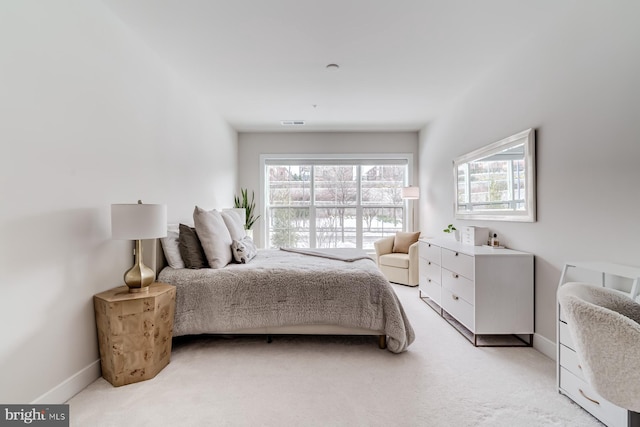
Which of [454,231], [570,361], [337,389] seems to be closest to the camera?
[570,361]

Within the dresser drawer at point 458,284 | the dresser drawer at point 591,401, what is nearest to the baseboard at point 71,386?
the dresser drawer at point 591,401

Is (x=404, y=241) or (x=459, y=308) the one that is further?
(x=404, y=241)

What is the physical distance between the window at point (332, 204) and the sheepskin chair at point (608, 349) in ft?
14.1

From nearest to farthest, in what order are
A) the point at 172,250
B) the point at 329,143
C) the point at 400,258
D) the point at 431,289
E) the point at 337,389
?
the point at 337,389
the point at 172,250
the point at 431,289
the point at 400,258
the point at 329,143

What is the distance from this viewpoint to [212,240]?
253 centimetres

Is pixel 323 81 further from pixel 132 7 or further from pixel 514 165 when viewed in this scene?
pixel 514 165

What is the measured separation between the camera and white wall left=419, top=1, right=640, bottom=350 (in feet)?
5.38

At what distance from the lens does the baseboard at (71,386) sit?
5.05 ft

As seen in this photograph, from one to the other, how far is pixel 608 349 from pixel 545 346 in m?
1.60

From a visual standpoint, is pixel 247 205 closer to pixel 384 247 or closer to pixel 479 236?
pixel 384 247

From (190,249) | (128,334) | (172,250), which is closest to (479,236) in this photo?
(190,249)

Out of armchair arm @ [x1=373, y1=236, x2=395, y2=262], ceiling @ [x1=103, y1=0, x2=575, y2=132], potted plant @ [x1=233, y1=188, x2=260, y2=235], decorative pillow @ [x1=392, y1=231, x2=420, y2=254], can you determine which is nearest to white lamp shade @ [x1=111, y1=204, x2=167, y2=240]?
ceiling @ [x1=103, y1=0, x2=575, y2=132]

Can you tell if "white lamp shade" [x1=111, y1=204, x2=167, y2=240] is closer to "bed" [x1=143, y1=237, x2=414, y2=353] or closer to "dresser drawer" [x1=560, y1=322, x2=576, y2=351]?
"bed" [x1=143, y1=237, x2=414, y2=353]

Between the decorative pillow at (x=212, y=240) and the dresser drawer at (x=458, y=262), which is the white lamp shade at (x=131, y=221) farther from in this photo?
the dresser drawer at (x=458, y=262)
